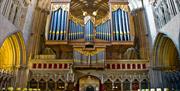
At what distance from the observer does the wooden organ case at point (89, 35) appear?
1850 centimetres

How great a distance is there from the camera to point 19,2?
16781 millimetres

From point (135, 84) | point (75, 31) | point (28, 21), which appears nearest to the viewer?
point (135, 84)

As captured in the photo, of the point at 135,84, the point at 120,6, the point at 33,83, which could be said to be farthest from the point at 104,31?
the point at 33,83

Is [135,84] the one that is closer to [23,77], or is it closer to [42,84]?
[42,84]

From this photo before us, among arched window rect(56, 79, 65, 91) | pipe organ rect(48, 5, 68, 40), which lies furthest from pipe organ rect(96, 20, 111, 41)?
arched window rect(56, 79, 65, 91)

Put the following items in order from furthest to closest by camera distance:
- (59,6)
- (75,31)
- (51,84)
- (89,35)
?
(59,6) → (75,31) → (89,35) → (51,84)

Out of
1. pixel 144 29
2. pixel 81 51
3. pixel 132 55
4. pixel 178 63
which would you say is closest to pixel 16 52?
pixel 81 51

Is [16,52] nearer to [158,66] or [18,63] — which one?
[18,63]

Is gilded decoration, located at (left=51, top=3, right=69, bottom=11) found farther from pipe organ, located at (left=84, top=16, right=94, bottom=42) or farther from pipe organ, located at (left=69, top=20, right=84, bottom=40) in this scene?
pipe organ, located at (left=84, top=16, right=94, bottom=42)

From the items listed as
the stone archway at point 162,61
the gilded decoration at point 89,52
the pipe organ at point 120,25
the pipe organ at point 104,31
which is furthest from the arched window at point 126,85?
the pipe organ at point 104,31

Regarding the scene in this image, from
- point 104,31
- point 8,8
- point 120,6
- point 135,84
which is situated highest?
point 120,6

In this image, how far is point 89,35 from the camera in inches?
751

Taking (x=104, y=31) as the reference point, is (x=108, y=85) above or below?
below

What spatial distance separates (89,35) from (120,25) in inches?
129
